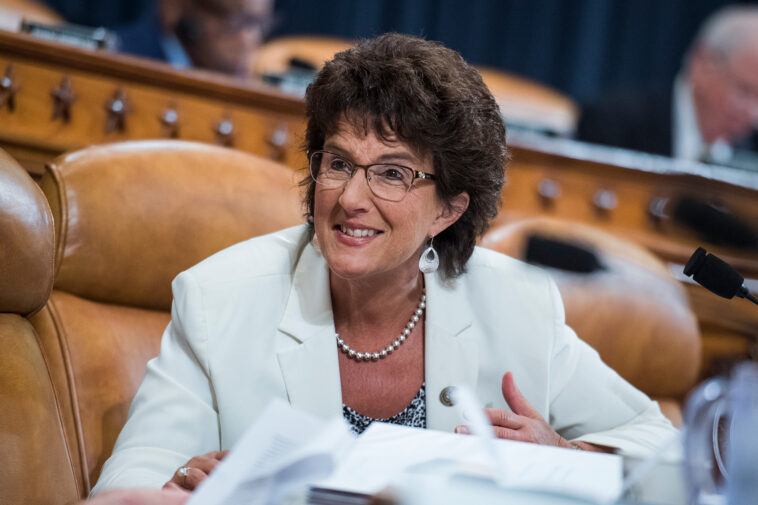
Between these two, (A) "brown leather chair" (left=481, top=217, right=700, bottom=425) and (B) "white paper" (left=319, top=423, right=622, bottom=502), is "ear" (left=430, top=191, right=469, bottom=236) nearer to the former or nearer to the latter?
(A) "brown leather chair" (left=481, top=217, right=700, bottom=425)

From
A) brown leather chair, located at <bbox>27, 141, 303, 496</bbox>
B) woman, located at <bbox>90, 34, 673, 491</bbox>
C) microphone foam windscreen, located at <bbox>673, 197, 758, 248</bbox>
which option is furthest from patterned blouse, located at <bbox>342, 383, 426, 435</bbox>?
microphone foam windscreen, located at <bbox>673, 197, 758, 248</bbox>

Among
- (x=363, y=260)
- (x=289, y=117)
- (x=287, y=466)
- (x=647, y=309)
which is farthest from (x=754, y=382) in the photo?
(x=289, y=117)

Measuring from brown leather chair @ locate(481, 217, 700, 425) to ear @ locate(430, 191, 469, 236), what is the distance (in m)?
0.26

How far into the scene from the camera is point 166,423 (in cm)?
130

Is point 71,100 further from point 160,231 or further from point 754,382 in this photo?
point 754,382

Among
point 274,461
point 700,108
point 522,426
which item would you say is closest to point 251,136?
point 522,426

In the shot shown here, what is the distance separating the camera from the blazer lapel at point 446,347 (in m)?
1.47

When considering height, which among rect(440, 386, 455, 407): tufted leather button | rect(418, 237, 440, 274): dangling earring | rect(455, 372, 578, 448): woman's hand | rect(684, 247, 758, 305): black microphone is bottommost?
rect(440, 386, 455, 407): tufted leather button

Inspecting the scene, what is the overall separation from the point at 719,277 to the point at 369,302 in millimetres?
654

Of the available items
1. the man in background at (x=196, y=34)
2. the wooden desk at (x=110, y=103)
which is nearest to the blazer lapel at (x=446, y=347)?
the wooden desk at (x=110, y=103)

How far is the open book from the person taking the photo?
76 centimetres

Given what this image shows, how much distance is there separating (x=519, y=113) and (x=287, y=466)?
288cm

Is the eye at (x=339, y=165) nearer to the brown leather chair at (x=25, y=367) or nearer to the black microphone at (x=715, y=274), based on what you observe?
the brown leather chair at (x=25, y=367)

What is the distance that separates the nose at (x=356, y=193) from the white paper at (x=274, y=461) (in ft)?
2.01
